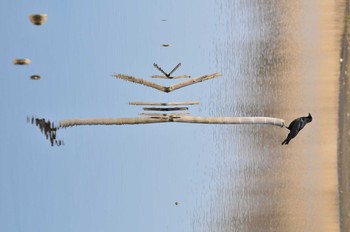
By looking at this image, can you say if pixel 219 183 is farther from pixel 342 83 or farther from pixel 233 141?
pixel 342 83

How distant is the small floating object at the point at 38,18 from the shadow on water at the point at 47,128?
28.2 inches

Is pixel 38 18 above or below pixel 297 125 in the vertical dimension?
above

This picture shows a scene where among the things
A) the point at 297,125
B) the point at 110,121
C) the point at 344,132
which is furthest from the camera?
the point at 344,132

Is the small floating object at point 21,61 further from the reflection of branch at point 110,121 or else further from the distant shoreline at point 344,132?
the distant shoreline at point 344,132

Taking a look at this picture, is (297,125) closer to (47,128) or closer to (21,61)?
(47,128)

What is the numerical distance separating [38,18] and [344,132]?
98.3 inches

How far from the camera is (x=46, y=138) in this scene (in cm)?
440

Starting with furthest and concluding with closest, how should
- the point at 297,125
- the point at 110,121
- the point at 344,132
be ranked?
the point at 344,132
the point at 297,125
the point at 110,121

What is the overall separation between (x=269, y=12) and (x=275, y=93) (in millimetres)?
631

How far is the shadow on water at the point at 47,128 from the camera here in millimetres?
4355

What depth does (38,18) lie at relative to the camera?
445 cm

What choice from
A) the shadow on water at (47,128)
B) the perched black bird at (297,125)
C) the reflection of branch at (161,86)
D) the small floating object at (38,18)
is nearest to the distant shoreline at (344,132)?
the perched black bird at (297,125)

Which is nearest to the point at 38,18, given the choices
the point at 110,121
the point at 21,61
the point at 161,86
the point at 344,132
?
the point at 21,61

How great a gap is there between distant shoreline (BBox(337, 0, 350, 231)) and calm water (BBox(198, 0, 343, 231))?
0.18 feet
